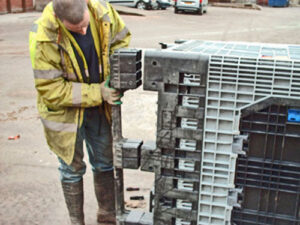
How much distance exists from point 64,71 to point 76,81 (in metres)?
0.11

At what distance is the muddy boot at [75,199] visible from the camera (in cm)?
288

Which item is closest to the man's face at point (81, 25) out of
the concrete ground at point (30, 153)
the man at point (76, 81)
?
the man at point (76, 81)

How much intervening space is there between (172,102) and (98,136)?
42.5 inches

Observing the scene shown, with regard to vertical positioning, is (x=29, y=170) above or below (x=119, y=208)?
below

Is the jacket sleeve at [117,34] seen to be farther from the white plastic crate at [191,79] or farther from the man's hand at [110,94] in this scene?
the white plastic crate at [191,79]

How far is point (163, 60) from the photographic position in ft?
6.44

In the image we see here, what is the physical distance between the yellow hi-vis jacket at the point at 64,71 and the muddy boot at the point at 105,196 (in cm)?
39

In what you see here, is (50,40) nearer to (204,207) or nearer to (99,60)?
(99,60)

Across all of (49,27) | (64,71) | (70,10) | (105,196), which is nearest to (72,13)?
(70,10)

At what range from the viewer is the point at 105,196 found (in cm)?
311

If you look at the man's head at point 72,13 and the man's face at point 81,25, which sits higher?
the man's head at point 72,13

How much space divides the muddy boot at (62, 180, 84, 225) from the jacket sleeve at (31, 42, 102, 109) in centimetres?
64

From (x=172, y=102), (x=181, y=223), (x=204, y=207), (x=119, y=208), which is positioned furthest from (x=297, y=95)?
(x=119, y=208)

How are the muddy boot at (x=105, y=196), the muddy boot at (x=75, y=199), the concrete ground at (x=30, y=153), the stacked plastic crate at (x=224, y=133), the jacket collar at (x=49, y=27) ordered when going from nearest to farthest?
1. the stacked plastic crate at (x=224, y=133)
2. the jacket collar at (x=49, y=27)
3. the muddy boot at (x=75, y=199)
4. the muddy boot at (x=105, y=196)
5. the concrete ground at (x=30, y=153)
